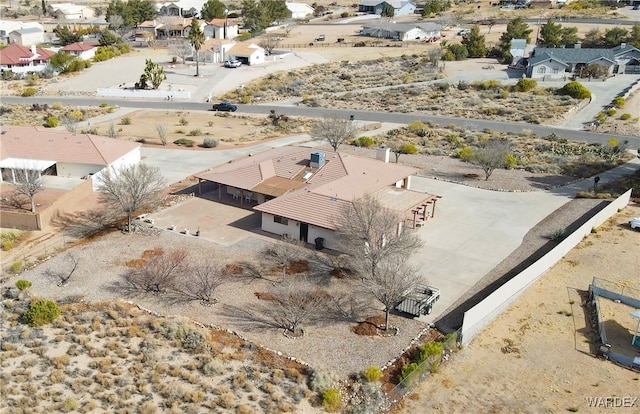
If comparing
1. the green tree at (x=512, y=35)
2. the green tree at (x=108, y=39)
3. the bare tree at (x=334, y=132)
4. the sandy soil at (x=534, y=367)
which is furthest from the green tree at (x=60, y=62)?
the sandy soil at (x=534, y=367)

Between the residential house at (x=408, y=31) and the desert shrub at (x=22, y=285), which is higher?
the residential house at (x=408, y=31)

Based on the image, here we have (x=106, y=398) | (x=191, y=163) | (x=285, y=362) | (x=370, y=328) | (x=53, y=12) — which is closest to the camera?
(x=106, y=398)

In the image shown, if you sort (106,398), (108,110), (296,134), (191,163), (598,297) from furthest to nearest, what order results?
(108,110) → (296,134) → (191,163) → (598,297) → (106,398)

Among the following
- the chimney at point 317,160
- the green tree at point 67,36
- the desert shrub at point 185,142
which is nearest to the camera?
the chimney at point 317,160

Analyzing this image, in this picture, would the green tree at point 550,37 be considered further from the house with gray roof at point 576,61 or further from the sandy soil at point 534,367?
the sandy soil at point 534,367

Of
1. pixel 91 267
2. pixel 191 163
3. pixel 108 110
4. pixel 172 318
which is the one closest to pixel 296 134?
pixel 191 163

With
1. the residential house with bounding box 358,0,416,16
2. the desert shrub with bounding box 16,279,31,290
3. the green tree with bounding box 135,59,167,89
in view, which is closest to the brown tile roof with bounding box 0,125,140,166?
the desert shrub with bounding box 16,279,31,290

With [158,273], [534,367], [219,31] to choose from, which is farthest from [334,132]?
[219,31]

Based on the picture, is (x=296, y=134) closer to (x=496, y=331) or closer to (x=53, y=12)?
(x=496, y=331)
